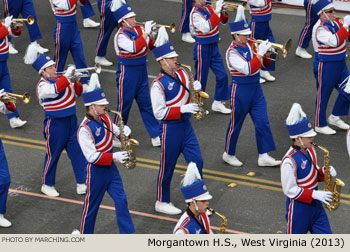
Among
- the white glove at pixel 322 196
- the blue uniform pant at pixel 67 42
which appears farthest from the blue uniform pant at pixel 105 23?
the white glove at pixel 322 196

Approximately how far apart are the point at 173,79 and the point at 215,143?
2.83 m

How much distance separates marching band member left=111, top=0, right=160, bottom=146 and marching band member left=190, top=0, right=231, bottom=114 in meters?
1.28

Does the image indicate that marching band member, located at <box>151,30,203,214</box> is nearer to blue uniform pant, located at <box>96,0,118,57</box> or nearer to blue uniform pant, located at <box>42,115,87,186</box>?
blue uniform pant, located at <box>42,115,87,186</box>

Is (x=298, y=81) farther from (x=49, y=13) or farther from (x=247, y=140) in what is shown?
(x=49, y=13)

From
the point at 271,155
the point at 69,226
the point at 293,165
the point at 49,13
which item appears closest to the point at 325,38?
the point at 271,155

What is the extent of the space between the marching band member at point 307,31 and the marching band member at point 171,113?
6238mm

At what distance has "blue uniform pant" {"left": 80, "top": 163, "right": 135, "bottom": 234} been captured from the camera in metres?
11.1

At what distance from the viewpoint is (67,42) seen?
1639 centimetres

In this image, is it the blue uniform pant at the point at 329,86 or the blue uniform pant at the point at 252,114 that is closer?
the blue uniform pant at the point at 252,114

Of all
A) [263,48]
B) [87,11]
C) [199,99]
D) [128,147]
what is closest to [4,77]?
[199,99]

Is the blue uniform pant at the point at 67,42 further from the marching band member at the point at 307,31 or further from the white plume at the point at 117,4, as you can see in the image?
the marching band member at the point at 307,31

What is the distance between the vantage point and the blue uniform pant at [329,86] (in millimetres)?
14523

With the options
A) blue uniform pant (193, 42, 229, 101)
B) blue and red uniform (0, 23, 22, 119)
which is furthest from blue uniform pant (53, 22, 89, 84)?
blue uniform pant (193, 42, 229, 101)

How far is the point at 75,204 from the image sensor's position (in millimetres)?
12672
